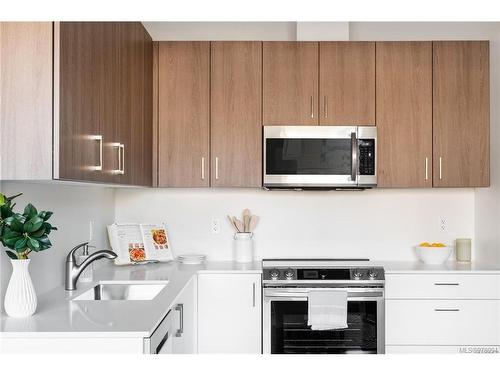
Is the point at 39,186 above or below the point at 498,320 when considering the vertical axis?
above

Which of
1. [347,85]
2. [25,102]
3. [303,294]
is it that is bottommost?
[303,294]

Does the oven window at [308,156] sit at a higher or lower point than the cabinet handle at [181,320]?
higher

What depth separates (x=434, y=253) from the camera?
Result: 332 cm

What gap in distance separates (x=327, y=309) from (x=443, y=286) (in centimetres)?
73

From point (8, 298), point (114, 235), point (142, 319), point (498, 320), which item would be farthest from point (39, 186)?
point (498, 320)

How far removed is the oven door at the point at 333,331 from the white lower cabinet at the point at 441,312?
106mm

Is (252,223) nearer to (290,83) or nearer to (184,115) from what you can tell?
(184,115)

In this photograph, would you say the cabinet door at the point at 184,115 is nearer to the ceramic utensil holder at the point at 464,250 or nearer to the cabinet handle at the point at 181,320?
the cabinet handle at the point at 181,320

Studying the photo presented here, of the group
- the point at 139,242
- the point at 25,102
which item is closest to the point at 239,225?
the point at 139,242

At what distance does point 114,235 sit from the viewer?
3.27 meters

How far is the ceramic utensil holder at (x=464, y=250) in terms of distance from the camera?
3420 mm

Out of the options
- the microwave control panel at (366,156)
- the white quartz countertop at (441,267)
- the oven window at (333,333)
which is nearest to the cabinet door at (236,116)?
the microwave control panel at (366,156)
